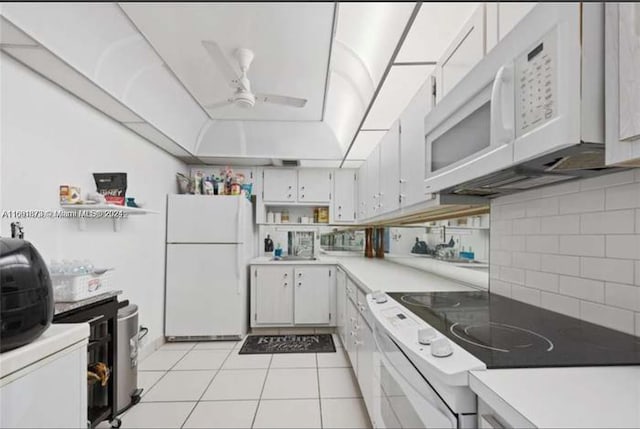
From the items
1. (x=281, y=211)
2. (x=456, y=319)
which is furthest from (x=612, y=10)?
(x=281, y=211)

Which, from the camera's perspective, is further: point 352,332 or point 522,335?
point 352,332

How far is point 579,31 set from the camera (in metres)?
0.76

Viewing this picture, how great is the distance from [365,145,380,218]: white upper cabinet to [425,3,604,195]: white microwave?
1.61m

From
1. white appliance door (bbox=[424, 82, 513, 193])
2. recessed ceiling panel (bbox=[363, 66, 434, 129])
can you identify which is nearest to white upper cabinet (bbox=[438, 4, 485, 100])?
white appliance door (bbox=[424, 82, 513, 193])

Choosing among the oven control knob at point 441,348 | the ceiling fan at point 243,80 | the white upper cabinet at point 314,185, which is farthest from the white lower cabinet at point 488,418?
the white upper cabinet at point 314,185

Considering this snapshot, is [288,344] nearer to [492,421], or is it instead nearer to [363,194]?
[363,194]

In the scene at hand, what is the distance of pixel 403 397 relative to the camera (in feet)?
3.65

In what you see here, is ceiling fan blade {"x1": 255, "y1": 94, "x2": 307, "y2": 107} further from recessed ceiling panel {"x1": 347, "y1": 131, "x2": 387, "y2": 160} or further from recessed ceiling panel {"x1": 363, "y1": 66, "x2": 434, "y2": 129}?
recessed ceiling panel {"x1": 347, "y1": 131, "x2": 387, "y2": 160}

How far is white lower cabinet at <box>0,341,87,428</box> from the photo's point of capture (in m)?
0.92

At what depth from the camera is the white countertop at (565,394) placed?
0.57 metres

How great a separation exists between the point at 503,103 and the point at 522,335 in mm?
745

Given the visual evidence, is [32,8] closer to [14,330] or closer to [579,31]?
[14,330]

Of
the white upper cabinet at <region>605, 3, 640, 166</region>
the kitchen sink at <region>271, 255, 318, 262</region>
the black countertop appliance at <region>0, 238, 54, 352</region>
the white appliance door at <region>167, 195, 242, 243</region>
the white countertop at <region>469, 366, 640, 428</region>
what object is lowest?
the kitchen sink at <region>271, 255, 318, 262</region>

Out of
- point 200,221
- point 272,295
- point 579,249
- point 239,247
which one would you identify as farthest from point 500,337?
point 200,221
